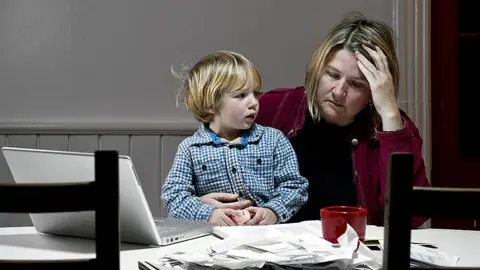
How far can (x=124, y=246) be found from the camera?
4.41 feet

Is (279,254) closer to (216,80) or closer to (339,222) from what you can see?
(339,222)

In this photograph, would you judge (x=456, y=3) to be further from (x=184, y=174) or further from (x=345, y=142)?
(x=184, y=174)

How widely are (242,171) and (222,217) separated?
0.81 ft

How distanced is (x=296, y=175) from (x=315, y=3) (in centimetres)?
111

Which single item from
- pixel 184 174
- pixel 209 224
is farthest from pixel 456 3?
pixel 209 224

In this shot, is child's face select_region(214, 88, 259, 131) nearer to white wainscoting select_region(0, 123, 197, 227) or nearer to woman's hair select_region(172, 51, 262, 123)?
woman's hair select_region(172, 51, 262, 123)

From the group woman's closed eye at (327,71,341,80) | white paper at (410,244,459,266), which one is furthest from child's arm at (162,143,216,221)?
white paper at (410,244,459,266)

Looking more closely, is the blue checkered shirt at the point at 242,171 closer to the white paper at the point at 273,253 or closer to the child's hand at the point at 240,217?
the child's hand at the point at 240,217

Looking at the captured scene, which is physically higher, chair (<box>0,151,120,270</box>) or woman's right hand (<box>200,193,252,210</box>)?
chair (<box>0,151,120,270</box>)

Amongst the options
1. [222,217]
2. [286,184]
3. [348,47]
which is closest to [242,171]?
[286,184]

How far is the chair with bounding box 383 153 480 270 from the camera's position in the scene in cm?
80

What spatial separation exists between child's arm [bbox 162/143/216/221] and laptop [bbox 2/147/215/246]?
19 centimetres

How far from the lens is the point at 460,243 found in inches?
55.7

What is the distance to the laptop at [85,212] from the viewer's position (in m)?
1.20
